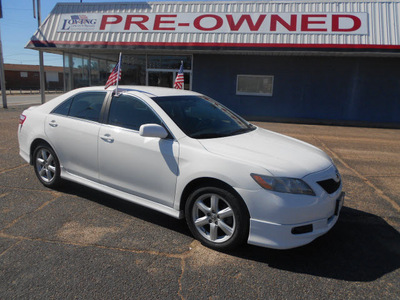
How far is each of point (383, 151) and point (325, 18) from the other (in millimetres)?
7374

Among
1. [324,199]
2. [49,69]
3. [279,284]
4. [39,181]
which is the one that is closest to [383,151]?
[324,199]

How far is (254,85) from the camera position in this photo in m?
15.2

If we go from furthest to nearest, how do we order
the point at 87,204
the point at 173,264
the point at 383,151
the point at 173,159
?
1. the point at 383,151
2. the point at 87,204
3. the point at 173,159
4. the point at 173,264

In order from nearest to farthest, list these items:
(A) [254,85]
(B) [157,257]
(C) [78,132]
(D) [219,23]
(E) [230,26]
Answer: (B) [157,257] < (C) [78,132] < (E) [230,26] < (D) [219,23] < (A) [254,85]

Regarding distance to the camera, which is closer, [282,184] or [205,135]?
[282,184]

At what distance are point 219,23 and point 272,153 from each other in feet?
39.0

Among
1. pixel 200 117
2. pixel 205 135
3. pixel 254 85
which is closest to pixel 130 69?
pixel 254 85

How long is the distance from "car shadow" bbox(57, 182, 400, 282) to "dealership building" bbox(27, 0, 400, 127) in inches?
411

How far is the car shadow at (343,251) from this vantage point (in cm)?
294

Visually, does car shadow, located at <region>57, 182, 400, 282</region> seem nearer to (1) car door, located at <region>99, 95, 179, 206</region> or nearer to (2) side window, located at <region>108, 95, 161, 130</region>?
(1) car door, located at <region>99, 95, 179, 206</region>

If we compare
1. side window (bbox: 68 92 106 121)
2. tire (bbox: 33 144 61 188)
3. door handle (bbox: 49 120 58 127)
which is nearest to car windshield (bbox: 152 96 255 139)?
side window (bbox: 68 92 106 121)

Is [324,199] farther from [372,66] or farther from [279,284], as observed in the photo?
[372,66]

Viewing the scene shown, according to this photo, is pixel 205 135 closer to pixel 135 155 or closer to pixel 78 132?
pixel 135 155

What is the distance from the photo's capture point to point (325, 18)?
43.5 feet
